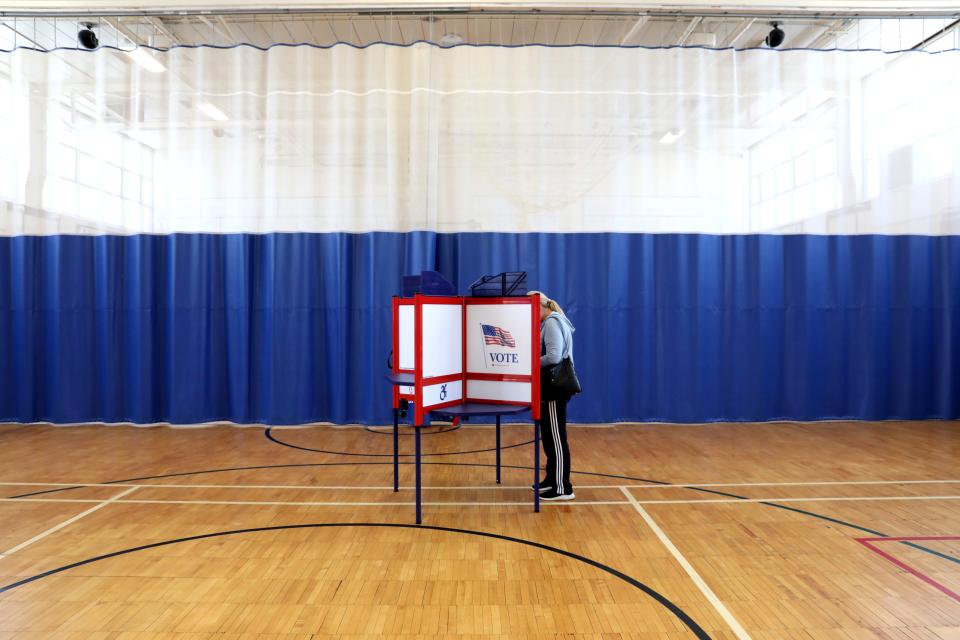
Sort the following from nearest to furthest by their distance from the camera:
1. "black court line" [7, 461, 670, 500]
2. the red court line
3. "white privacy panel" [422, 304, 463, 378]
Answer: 1. the red court line
2. "white privacy panel" [422, 304, 463, 378]
3. "black court line" [7, 461, 670, 500]

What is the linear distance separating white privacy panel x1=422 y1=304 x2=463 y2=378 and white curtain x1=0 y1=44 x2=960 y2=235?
322 cm

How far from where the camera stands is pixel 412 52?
7.39 meters

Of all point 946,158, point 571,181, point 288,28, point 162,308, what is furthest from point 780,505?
point 288,28

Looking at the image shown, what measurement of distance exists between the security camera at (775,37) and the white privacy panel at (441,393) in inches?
245

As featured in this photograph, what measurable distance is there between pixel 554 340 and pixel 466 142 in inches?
148

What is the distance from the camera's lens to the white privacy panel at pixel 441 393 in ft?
13.2

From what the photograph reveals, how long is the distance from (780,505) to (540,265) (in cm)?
381

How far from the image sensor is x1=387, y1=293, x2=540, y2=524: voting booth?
13.2 feet

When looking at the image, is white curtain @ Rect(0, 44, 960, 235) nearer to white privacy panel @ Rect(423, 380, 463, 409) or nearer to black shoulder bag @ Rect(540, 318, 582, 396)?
black shoulder bag @ Rect(540, 318, 582, 396)

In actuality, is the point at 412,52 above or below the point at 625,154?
above

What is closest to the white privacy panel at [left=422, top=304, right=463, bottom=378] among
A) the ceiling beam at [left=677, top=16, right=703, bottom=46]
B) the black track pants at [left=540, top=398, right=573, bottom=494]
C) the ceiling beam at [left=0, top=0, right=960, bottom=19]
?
the black track pants at [left=540, top=398, right=573, bottom=494]

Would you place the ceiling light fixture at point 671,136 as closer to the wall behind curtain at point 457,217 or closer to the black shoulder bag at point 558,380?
the wall behind curtain at point 457,217

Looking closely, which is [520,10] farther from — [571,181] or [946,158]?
[946,158]

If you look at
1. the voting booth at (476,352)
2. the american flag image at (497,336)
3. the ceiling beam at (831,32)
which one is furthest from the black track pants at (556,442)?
the ceiling beam at (831,32)
